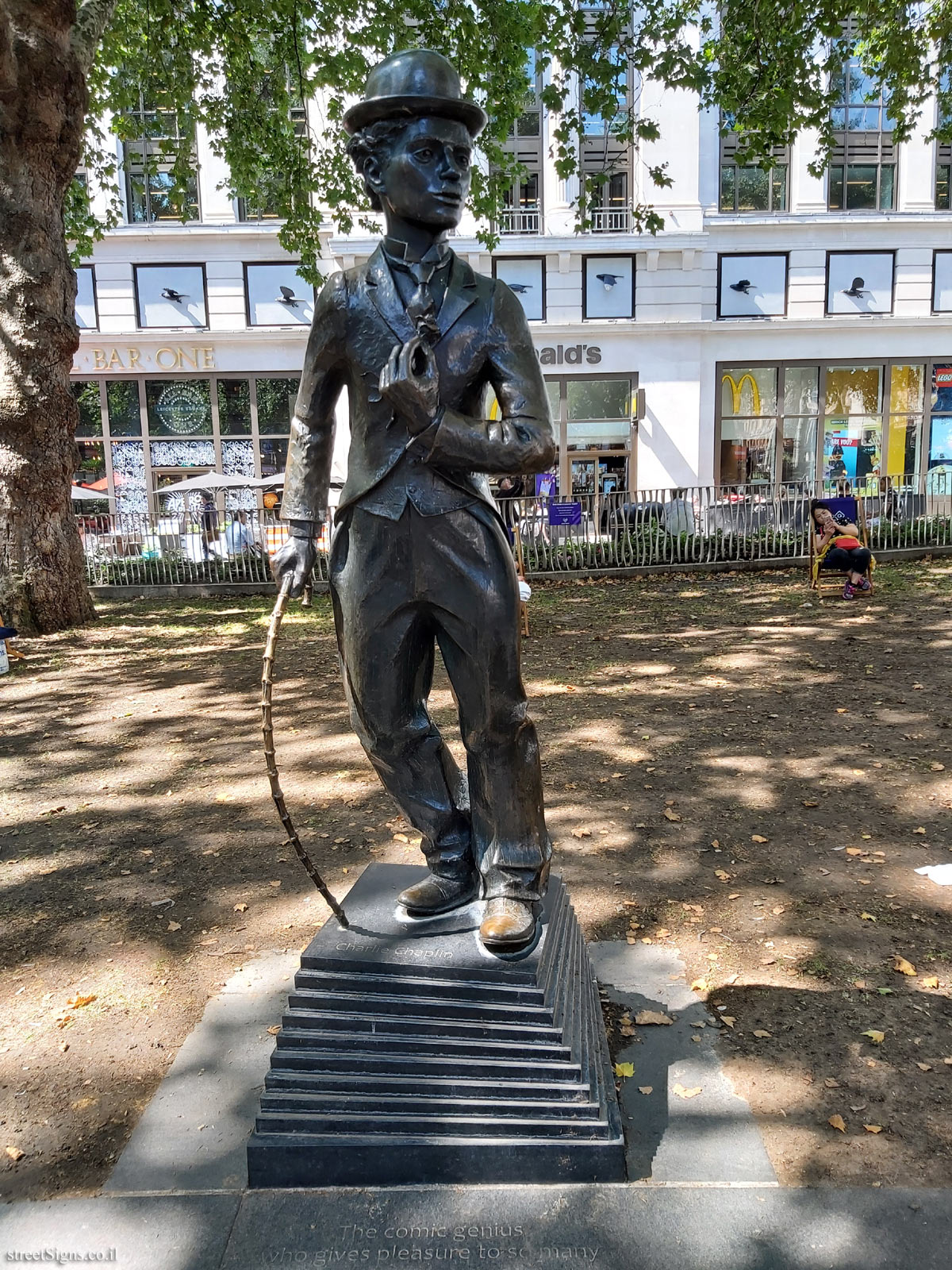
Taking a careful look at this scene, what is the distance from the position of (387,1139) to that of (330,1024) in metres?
0.35

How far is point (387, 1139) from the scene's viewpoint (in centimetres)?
266

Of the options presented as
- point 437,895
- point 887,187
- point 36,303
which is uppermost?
point 887,187

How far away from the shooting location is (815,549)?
14453mm

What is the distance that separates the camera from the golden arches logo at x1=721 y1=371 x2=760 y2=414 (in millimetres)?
25641

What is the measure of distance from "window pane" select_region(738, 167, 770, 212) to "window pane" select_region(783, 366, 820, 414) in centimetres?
430

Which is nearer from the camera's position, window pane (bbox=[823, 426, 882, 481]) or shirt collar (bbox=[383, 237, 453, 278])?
shirt collar (bbox=[383, 237, 453, 278])

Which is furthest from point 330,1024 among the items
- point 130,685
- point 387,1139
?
point 130,685

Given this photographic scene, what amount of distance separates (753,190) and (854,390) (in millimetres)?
5943

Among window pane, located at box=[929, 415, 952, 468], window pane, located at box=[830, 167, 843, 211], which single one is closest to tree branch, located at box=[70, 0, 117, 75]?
window pane, located at box=[830, 167, 843, 211]

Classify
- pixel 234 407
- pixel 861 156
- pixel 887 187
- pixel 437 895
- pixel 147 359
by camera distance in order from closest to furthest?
1. pixel 437 895
2. pixel 147 359
3. pixel 234 407
4. pixel 861 156
5. pixel 887 187

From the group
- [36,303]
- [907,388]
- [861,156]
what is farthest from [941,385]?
[36,303]

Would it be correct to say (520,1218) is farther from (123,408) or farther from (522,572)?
(123,408)

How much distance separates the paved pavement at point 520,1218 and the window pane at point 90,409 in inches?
964

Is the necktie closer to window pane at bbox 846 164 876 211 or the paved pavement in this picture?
the paved pavement
